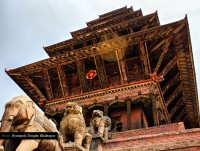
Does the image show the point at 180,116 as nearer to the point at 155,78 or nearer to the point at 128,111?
the point at 155,78

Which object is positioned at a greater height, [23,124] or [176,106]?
[176,106]

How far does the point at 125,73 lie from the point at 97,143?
8092 mm

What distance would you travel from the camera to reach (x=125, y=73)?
15266 millimetres

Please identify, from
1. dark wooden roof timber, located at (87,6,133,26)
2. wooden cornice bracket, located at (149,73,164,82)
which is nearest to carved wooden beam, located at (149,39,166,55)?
wooden cornice bracket, located at (149,73,164,82)

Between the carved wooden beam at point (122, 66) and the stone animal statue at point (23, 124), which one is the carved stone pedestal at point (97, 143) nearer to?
the stone animal statue at point (23, 124)

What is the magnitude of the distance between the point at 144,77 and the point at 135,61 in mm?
1363

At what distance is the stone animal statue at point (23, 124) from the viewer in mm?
4355

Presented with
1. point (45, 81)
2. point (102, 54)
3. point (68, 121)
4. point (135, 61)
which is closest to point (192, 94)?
point (135, 61)

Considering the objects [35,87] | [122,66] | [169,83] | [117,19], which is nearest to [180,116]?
[169,83]

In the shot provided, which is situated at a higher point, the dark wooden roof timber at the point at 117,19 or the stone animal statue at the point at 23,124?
the dark wooden roof timber at the point at 117,19

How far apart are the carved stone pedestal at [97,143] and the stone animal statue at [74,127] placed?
835 mm

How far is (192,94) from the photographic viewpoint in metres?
16.9

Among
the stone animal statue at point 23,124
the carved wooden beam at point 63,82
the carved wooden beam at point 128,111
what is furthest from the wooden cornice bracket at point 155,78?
the stone animal statue at point 23,124

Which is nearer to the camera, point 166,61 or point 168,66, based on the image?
point 168,66
